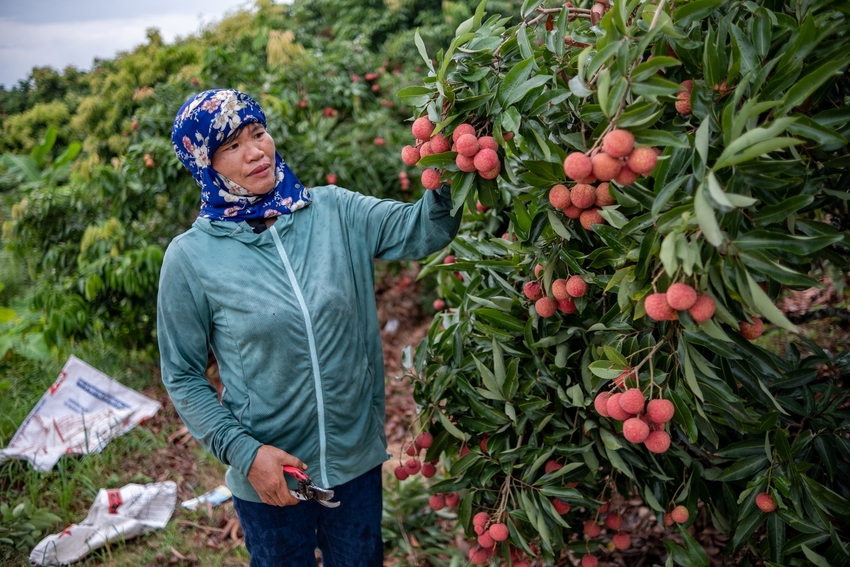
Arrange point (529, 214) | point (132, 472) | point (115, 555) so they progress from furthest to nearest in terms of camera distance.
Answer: point (132, 472), point (115, 555), point (529, 214)

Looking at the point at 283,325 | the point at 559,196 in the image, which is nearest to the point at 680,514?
the point at 559,196

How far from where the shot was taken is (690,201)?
3.39 ft

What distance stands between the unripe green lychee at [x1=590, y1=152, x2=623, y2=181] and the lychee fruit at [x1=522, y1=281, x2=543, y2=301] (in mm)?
470

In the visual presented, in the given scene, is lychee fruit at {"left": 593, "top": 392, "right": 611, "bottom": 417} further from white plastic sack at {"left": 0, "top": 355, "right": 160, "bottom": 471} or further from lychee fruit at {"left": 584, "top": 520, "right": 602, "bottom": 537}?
white plastic sack at {"left": 0, "top": 355, "right": 160, "bottom": 471}

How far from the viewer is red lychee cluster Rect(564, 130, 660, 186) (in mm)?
994

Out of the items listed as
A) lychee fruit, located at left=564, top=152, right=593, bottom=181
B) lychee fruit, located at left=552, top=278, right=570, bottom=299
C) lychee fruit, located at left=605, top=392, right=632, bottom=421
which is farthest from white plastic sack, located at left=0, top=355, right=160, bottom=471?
lychee fruit, located at left=564, top=152, right=593, bottom=181

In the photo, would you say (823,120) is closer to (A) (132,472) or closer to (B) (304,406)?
(B) (304,406)

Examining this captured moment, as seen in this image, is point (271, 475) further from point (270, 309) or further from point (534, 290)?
point (534, 290)

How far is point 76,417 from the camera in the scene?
3330 millimetres

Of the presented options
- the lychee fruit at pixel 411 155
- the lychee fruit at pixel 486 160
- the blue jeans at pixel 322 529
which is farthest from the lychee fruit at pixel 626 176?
the blue jeans at pixel 322 529

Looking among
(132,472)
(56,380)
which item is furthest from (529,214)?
(56,380)

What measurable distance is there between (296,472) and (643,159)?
3.51 ft

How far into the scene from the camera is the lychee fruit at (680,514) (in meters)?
1.53

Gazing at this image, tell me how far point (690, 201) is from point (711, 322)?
20 cm
